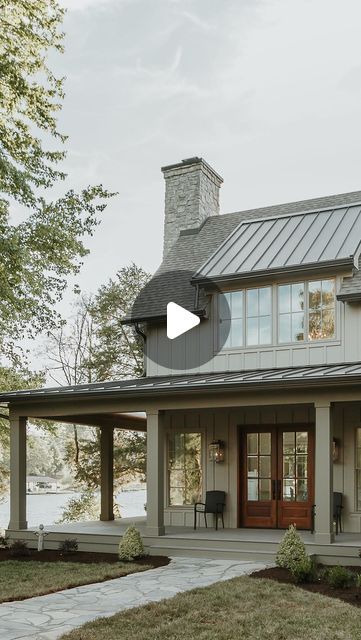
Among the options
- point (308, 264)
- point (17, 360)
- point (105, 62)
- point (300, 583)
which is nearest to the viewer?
point (300, 583)

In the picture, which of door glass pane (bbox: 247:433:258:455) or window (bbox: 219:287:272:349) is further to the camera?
door glass pane (bbox: 247:433:258:455)

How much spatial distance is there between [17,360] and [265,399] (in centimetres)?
1036

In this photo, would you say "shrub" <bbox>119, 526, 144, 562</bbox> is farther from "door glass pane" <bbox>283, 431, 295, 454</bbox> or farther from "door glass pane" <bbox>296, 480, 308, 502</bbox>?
"door glass pane" <bbox>283, 431, 295, 454</bbox>

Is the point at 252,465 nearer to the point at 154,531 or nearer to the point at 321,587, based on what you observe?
the point at 154,531

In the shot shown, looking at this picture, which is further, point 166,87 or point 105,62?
point 166,87

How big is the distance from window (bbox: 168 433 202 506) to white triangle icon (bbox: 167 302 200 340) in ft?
6.67

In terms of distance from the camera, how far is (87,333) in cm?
2711

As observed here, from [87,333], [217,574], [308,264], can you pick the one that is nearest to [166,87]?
[87,333]

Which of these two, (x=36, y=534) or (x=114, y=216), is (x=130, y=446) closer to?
(x=36, y=534)

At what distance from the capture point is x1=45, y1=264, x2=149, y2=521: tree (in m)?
24.7

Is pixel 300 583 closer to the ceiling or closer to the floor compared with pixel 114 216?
closer to the floor

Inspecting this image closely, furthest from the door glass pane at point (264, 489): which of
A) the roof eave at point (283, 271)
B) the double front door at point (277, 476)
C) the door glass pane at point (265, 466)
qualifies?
the roof eave at point (283, 271)
